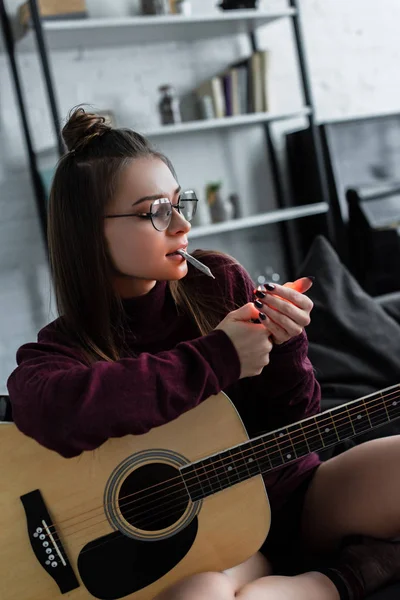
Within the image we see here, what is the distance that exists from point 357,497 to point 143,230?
1.87 ft

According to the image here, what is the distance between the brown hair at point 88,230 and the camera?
1159mm

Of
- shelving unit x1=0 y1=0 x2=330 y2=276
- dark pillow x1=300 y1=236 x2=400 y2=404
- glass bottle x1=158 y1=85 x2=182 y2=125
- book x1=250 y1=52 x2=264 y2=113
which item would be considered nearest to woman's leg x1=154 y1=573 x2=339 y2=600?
dark pillow x1=300 y1=236 x2=400 y2=404

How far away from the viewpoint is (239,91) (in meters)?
3.07

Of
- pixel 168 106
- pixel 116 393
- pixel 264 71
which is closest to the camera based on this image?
pixel 116 393

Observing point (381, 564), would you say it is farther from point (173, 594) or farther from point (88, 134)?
point (88, 134)

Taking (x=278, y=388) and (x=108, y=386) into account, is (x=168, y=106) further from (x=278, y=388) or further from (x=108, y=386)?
(x=108, y=386)

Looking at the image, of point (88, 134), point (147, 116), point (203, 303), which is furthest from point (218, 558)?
point (147, 116)

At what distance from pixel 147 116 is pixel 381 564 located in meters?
2.32

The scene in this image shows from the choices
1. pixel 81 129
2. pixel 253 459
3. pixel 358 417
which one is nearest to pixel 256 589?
pixel 253 459

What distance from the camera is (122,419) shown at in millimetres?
1021

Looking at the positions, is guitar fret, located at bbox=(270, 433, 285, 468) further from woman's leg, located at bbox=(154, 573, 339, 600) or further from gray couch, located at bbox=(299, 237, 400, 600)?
gray couch, located at bbox=(299, 237, 400, 600)

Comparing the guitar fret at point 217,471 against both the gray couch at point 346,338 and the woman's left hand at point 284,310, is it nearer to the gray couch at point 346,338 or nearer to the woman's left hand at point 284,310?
the woman's left hand at point 284,310

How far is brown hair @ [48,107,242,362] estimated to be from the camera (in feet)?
3.80

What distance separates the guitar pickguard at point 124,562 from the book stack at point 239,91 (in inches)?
88.0
